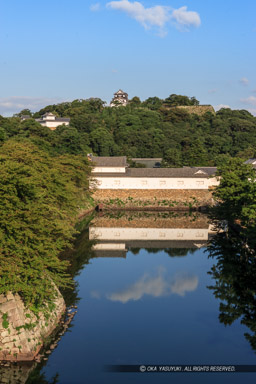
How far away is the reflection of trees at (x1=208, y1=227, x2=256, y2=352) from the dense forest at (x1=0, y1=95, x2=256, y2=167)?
25.1 m

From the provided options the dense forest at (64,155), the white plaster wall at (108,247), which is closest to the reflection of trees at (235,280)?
the dense forest at (64,155)

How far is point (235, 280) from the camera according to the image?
58.1 ft

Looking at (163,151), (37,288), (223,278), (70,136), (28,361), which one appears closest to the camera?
(28,361)

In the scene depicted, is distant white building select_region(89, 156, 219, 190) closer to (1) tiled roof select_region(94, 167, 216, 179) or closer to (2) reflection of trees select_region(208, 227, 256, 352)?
(1) tiled roof select_region(94, 167, 216, 179)

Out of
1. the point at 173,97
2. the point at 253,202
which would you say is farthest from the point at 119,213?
the point at 173,97

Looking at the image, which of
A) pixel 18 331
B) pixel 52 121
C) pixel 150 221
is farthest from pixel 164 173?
pixel 52 121

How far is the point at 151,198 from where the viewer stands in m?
41.4

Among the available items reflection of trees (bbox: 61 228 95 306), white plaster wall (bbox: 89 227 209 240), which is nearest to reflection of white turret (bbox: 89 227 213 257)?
white plaster wall (bbox: 89 227 209 240)

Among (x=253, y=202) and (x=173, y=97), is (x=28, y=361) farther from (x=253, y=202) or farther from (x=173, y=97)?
(x=173, y=97)

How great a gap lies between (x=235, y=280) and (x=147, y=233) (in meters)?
11.4

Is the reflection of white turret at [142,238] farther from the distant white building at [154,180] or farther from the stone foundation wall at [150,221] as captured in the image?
the distant white building at [154,180]

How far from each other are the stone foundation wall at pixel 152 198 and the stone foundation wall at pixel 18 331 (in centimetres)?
2859

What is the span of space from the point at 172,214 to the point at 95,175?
9.50 meters

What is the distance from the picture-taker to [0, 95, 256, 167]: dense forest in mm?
54000
